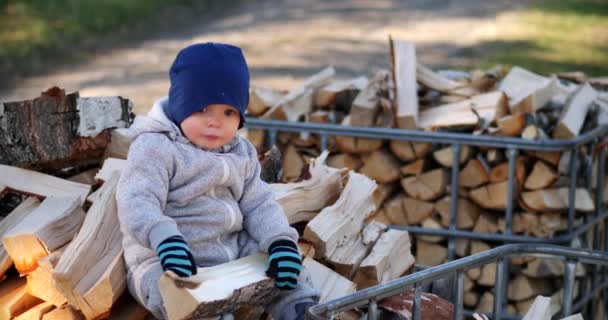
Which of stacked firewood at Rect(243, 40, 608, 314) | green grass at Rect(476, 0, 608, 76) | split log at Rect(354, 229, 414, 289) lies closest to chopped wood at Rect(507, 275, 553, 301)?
stacked firewood at Rect(243, 40, 608, 314)

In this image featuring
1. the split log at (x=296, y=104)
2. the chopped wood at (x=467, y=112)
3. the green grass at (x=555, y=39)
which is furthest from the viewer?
the green grass at (x=555, y=39)

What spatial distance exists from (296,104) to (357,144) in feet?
1.57

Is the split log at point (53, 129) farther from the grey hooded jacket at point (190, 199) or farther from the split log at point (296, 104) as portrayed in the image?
the split log at point (296, 104)

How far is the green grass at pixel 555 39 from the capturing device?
12773 mm

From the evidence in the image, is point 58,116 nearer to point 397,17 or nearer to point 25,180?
point 25,180

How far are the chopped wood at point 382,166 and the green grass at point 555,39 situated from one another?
6.75m

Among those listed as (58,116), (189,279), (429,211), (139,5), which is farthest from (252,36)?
(189,279)

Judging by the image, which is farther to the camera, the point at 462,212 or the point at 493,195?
the point at 462,212

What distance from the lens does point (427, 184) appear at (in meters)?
5.71

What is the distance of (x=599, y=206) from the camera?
5.73 m

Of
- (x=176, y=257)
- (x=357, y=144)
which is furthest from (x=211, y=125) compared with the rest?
(x=357, y=144)

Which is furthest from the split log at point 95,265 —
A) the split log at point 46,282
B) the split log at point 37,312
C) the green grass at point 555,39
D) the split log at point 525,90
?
the green grass at point 555,39

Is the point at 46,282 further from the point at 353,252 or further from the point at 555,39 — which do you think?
the point at 555,39

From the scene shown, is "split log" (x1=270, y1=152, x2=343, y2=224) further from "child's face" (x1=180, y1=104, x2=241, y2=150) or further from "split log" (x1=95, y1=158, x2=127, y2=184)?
"child's face" (x1=180, y1=104, x2=241, y2=150)
